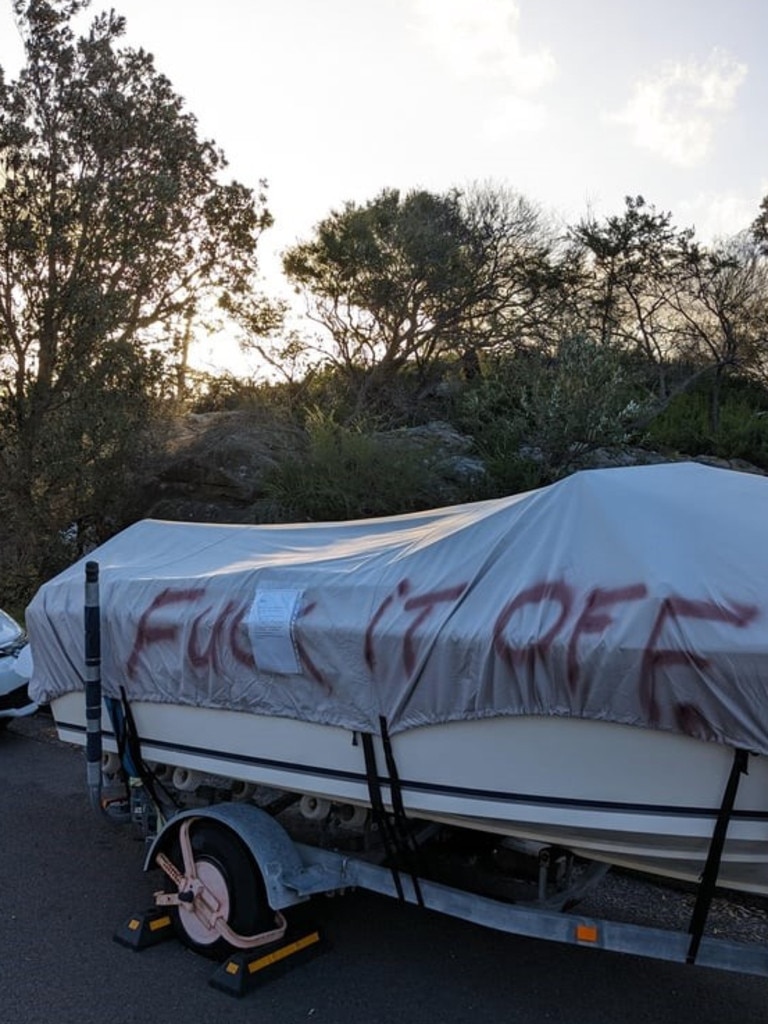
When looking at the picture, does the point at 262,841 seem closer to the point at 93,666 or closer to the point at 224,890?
the point at 224,890

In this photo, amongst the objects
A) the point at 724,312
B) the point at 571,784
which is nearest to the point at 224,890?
the point at 571,784

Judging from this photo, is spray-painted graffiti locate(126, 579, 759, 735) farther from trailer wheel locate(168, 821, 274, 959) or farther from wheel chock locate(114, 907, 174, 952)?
wheel chock locate(114, 907, 174, 952)

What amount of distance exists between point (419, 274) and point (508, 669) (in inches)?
746

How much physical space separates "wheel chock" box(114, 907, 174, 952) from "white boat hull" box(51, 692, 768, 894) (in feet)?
3.17

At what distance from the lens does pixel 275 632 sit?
12.6 feet

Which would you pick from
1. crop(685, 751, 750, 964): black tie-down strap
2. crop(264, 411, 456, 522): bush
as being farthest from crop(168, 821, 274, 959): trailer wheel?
crop(264, 411, 456, 522): bush

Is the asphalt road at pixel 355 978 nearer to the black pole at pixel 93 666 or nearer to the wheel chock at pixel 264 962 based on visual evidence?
the wheel chock at pixel 264 962

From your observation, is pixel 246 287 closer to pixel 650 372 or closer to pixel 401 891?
pixel 650 372

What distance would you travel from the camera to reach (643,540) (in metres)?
3.25

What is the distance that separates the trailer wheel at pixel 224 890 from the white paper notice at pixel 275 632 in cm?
79

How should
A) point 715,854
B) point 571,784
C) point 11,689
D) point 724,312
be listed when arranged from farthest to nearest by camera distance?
point 724,312, point 11,689, point 571,784, point 715,854

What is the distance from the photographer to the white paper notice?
3.81m

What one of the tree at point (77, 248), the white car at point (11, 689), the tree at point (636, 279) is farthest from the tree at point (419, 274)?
the white car at point (11, 689)

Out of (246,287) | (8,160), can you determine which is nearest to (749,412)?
(246,287)
